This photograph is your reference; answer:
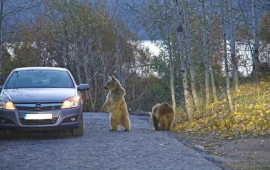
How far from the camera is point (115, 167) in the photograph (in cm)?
906

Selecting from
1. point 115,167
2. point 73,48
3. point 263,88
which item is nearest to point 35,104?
point 115,167

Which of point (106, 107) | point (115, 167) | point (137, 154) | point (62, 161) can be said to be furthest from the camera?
point (106, 107)

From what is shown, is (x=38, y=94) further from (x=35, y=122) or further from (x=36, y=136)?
(x=36, y=136)

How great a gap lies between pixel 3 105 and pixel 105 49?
40329 mm

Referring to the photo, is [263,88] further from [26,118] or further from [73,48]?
[73,48]

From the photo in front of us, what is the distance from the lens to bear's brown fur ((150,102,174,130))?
1650cm

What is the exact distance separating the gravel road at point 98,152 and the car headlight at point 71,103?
2.53ft

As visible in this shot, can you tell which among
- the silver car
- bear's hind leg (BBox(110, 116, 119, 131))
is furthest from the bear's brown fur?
the silver car

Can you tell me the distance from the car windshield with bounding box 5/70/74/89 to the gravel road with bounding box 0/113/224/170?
4.14ft

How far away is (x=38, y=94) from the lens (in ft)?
44.2

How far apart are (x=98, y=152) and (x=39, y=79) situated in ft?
14.9

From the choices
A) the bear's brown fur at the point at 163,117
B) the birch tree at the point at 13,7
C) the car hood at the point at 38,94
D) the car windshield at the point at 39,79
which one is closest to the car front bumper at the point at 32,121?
the car hood at the point at 38,94

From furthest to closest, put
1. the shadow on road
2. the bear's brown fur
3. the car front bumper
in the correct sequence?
the bear's brown fur → the shadow on road → the car front bumper

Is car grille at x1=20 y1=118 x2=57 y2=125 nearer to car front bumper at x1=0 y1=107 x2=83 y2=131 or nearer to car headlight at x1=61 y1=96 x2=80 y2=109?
car front bumper at x1=0 y1=107 x2=83 y2=131
